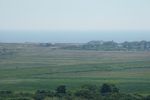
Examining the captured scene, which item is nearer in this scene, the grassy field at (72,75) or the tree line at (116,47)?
the grassy field at (72,75)

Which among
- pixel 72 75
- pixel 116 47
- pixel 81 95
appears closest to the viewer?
pixel 81 95

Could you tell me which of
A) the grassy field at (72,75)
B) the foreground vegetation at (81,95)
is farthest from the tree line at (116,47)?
the foreground vegetation at (81,95)

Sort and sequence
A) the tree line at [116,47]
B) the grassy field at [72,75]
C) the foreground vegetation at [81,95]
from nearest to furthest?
1. the foreground vegetation at [81,95]
2. the grassy field at [72,75]
3. the tree line at [116,47]

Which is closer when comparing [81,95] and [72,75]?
[81,95]

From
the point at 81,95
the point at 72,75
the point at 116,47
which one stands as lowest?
the point at 72,75

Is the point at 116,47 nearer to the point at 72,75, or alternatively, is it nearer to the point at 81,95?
the point at 72,75

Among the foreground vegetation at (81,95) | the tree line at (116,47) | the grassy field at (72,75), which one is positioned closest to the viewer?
the foreground vegetation at (81,95)

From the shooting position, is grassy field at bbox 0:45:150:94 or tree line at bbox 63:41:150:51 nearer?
grassy field at bbox 0:45:150:94

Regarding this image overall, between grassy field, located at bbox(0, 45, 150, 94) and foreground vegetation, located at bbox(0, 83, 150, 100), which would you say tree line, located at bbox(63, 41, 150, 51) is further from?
foreground vegetation, located at bbox(0, 83, 150, 100)

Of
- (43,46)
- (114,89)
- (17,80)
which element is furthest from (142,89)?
(43,46)

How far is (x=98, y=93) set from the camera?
92.1 ft

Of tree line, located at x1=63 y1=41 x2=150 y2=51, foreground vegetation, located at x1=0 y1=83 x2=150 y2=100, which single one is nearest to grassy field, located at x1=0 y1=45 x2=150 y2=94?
foreground vegetation, located at x1=0 y1=83 x2=150 y2=100

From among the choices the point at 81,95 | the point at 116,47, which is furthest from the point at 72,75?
the point at 116,47

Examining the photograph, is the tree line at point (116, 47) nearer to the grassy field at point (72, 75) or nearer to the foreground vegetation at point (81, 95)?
the grassy field at point (72, 75)
